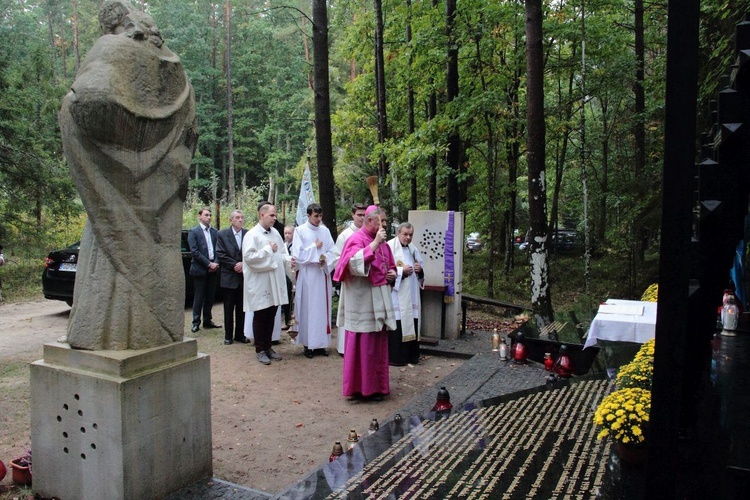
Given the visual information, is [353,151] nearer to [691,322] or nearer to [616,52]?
[616,52]

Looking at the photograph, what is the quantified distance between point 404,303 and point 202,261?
3.96 m

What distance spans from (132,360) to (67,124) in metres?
1.64

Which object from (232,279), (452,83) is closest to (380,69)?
(452,83)

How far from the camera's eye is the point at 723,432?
137 inches

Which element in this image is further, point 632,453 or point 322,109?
point 322,109

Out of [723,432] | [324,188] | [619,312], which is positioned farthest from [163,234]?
[324,188]

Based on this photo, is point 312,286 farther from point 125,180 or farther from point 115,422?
point 115,422

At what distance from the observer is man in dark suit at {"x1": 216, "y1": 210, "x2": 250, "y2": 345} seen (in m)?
9.73

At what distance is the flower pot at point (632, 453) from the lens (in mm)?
3428

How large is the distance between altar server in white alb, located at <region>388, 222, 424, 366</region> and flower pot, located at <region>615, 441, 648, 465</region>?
16.1 feet

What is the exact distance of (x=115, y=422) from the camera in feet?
12.3

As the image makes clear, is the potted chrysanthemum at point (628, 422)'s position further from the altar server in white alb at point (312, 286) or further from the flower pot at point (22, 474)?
the altar server in white alb at point (312, 286)

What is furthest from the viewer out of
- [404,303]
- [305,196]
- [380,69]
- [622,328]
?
[380,69]

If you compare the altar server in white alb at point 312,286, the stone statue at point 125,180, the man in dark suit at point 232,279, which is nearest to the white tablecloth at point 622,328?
the altar server in white alb at point 312,286
